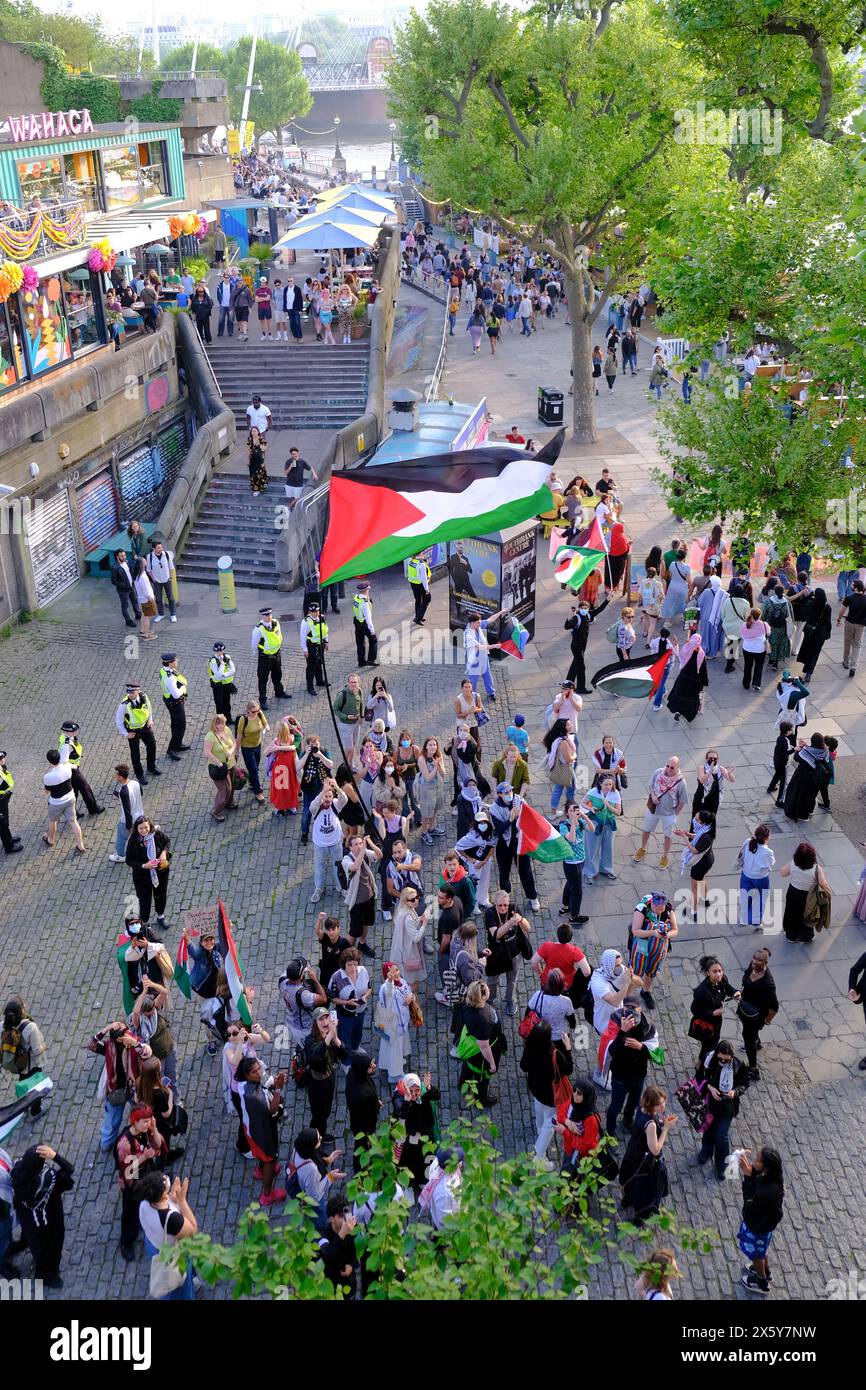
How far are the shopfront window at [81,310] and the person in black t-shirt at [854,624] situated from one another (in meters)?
15.9

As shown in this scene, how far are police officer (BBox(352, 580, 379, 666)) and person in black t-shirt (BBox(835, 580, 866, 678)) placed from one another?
7096mm

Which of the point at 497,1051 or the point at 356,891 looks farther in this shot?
the point at 356,891

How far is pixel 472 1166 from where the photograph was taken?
6551 millimetres

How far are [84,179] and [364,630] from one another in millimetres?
15248

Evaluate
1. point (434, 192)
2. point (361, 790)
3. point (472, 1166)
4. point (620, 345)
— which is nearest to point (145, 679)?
point (361, 790)

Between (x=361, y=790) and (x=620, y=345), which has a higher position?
(x=620, y=345)

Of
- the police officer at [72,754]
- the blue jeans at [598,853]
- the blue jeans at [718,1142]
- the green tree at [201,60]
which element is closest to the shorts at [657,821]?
the blue jeans at [598,853]

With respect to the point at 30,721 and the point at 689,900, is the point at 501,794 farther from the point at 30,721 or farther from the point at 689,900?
the point at 30,721

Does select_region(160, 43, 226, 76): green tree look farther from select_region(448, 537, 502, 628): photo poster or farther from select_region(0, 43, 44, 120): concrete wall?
select_region(448, 537, 502, 628): photo poster

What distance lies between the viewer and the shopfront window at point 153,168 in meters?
36.3

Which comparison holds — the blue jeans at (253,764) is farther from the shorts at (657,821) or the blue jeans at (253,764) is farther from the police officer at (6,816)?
the shorts at (657,821)

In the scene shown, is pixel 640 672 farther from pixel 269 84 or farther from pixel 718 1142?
pixel 269 84
